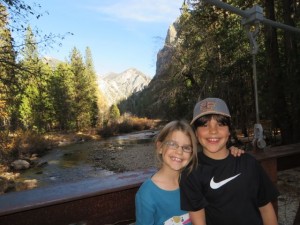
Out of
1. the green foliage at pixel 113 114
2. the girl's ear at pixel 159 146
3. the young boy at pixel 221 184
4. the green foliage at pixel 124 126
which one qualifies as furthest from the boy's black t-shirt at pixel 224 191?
the green foliage at pixel 113 114

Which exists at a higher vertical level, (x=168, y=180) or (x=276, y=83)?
(x=276, y=83)

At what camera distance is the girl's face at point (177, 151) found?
1830 mm

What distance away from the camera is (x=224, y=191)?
1.76 metres

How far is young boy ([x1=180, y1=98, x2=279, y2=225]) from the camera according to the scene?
68.5 inches

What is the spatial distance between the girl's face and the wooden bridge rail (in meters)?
0.18

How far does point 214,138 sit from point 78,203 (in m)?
0.76

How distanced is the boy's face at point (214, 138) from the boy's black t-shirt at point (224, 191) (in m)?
0.06

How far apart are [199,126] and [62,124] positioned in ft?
153

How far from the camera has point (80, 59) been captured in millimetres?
50719

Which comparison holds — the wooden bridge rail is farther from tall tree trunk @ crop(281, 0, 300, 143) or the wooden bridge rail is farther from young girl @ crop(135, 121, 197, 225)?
tall tree trunk @ crop(281, 0, 300, 143)

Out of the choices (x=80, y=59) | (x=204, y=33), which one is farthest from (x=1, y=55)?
(x=80, y=59)

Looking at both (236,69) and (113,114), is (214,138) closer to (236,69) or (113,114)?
(236,69)

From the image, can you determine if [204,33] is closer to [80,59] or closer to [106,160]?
[106,160]

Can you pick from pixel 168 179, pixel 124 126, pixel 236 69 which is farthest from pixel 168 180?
pixel 124 126
